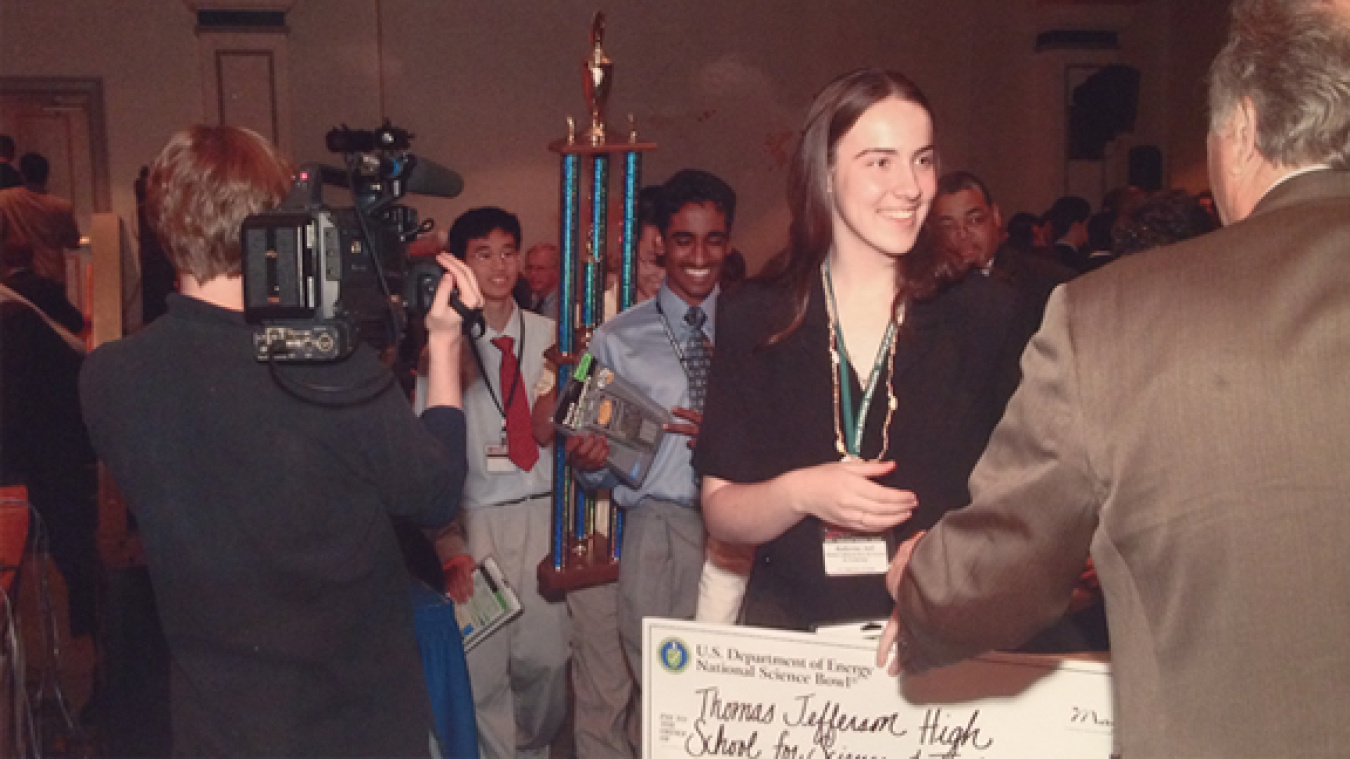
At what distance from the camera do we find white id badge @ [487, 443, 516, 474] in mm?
3449

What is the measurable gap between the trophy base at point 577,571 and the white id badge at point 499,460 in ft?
0.94

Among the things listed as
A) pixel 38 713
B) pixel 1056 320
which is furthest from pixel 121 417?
pixel 38 713

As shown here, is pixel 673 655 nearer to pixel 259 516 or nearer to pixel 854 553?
pixel 854 553

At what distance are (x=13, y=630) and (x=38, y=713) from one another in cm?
135

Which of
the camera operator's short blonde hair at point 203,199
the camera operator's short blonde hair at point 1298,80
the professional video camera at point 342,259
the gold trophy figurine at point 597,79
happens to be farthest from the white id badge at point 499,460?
the camera operator's short blonde hair at point 1298,80

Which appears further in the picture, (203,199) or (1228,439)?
(203,199)

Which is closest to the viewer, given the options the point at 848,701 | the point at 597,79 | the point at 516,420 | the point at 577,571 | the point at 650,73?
the point at 848,701

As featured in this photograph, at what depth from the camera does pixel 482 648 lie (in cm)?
338

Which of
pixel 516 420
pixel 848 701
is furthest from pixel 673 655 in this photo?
pixel 516 420

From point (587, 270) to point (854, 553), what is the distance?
1639 millimetres

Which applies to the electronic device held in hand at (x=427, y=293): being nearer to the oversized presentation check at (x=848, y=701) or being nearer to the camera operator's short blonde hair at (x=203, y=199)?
the camera operator's short blonde hair at (x=203, y=199)

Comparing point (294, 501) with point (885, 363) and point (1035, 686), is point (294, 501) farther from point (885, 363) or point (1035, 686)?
point (1035, 686)

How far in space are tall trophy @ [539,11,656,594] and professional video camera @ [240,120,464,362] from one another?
106cm

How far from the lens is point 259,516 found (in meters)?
1.69
